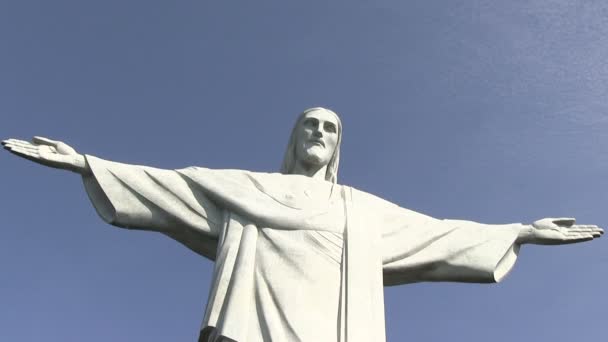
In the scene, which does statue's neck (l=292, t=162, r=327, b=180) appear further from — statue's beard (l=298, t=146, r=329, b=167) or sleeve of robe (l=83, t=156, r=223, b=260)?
sleeve of robe (l=83, t=156, r=223, b=260)

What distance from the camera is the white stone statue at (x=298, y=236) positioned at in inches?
405

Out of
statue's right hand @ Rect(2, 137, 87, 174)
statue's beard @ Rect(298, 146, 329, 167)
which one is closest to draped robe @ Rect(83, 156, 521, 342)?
statue's right hand @ Rect(2, 137, 87, 174)

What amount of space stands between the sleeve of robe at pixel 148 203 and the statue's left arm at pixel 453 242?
220cm

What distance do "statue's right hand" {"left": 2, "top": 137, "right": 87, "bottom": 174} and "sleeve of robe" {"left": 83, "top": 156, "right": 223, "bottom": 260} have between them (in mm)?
170

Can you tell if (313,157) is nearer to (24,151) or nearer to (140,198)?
(140,198)

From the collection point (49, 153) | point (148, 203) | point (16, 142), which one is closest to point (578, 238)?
point (148, 203)

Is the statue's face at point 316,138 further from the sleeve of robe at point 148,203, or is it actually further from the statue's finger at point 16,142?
the statue's finger at point 16,142

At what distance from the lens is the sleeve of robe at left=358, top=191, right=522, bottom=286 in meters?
11.5

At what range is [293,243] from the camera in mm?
10812

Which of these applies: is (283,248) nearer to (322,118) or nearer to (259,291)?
(259,291)

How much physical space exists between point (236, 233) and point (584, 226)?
465cm

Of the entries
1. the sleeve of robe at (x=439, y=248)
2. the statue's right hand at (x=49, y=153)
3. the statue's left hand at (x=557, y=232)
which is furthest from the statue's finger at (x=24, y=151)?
the statue's left hand at (x=557, y=232)

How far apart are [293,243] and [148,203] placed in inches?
75.0

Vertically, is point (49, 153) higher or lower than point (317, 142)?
lower
